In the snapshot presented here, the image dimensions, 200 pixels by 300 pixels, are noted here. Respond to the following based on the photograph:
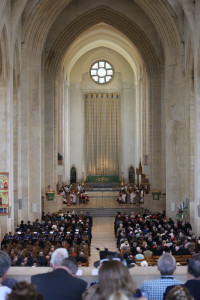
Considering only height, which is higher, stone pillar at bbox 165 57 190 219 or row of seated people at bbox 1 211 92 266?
stone pillar at bbox 165 57 190 219

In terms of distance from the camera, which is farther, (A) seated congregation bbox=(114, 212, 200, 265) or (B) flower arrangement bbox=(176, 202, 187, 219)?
(B) flower arrangement bbox=(176, 202, 187, 219)

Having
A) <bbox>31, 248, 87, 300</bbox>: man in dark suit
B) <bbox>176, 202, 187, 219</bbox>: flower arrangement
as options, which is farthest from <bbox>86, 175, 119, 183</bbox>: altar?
<bbox>31, 248, 87, 300</bbox>: man in dark suit

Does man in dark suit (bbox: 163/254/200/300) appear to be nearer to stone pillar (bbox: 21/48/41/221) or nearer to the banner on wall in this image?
the banner on wall

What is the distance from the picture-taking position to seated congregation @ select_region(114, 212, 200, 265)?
45.9 feet

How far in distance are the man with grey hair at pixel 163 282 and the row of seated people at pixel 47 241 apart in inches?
306

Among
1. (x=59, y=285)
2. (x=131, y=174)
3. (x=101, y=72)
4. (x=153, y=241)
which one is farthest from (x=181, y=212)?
(x=101, y=72)

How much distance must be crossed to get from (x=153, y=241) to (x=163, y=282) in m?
12.8

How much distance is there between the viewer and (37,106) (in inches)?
1001

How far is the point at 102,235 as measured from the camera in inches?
882

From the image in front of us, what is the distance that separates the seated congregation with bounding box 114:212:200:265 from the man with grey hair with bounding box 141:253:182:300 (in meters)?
6.95

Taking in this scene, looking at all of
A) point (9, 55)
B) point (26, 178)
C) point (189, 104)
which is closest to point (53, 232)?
point (26, 178)

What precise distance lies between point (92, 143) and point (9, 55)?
25.7 metres


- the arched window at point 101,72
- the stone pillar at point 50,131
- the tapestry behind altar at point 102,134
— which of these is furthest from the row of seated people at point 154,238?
the arched window at point 101,72

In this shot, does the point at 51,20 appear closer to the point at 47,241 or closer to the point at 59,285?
the point at 47,241
